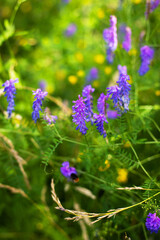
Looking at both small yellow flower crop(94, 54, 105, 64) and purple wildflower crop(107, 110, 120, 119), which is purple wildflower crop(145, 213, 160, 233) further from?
small yellow flower crop(94, 54, 105, 64)

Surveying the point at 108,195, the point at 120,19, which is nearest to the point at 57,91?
the point at 120,19

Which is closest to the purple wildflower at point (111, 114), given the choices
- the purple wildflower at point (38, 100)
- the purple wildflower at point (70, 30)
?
the purple wildflower at point (38, 100)

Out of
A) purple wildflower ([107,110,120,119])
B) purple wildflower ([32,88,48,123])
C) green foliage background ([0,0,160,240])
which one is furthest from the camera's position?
purple wildflower ([107,110,120,119])

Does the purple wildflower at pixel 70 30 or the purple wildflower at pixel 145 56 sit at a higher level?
the purple wildflower at pixel 70 30

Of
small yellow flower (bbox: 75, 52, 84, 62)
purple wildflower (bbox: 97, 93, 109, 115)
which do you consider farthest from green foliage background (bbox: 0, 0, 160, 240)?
purple wildflower (bbox: 97, 93, 109, 115)

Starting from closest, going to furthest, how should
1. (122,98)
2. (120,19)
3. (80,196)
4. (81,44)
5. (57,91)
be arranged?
1. (122,98)
2. (80,196)
3. (120,19)
4. (57,91)
5. (81,44)

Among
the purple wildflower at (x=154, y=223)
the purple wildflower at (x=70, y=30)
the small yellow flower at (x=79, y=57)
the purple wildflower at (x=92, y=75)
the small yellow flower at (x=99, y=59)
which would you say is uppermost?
the purple wildflower at (x=70, y=30)

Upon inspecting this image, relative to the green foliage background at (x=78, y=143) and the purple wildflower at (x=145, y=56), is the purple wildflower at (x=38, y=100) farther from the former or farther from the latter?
the purple wildflower at (x=145, y=56)

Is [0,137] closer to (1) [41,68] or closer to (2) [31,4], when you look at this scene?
(1) [41,68]

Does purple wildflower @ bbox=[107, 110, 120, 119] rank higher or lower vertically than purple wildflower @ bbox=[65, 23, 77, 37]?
lower
